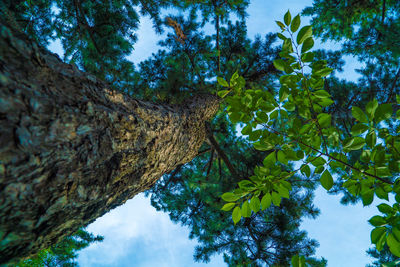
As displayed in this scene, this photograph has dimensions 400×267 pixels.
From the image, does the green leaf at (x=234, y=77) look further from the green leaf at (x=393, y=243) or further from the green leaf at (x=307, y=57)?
the green leaf at (x=393, y=243)

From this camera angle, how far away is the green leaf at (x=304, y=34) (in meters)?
0.81

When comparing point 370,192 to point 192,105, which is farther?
point 192,105

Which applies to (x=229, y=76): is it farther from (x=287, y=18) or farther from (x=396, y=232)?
(x=396, y=232)

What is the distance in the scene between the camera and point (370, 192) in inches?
36.8

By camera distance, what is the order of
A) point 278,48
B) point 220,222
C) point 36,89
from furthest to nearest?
point 278,48
point 220,222
point 36,89

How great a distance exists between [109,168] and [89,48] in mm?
2895

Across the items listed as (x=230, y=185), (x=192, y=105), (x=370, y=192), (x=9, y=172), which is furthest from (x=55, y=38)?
(x=370, y=192)

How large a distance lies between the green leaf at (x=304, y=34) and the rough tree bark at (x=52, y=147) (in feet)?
3.55

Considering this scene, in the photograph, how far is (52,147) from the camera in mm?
697

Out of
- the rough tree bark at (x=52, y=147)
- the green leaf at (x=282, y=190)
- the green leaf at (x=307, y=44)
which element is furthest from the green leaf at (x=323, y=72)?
the rough tree bark at (x=52, y=147)

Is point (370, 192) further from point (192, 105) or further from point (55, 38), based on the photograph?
point (55, 38)

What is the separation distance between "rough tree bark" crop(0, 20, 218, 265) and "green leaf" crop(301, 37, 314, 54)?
110cm

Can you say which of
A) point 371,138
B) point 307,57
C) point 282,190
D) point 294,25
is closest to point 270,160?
point 282,190

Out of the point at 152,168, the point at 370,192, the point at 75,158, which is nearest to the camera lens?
the point at 75,158
